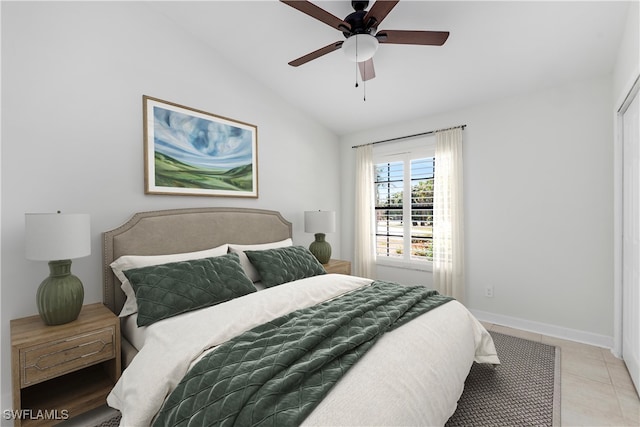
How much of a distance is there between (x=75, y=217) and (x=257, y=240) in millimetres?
1675

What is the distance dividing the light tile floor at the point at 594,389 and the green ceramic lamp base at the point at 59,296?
9.97 ft

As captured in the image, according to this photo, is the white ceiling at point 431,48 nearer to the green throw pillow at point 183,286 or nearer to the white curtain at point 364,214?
the white curtain at point 364,214

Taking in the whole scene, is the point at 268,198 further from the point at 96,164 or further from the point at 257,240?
the point at 96,164

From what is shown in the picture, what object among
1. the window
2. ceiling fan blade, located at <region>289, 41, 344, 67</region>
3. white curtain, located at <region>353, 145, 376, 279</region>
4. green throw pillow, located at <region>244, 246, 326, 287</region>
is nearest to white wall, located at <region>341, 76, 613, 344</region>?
the window

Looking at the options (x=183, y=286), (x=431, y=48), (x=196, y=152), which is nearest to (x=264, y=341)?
(x=183, y=286)

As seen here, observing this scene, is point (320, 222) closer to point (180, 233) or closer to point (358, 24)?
point (180, 233)

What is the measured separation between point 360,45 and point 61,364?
2.66m

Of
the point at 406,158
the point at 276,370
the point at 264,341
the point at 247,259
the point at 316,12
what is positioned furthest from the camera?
the point at 406,158

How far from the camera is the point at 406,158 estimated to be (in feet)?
13.1

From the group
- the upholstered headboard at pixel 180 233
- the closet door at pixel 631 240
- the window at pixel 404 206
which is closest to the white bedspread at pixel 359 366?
the upholstered headboard at pixel 180 233

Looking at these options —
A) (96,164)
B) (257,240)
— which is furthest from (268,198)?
(96,164)

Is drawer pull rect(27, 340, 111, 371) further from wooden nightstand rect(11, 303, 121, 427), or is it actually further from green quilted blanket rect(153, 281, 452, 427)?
green quilted blanket rect(153, 281, 452, 427)

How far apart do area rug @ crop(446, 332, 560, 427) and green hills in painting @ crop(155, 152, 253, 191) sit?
2678 millimetres

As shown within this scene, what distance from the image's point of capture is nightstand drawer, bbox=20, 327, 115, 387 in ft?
5.32
